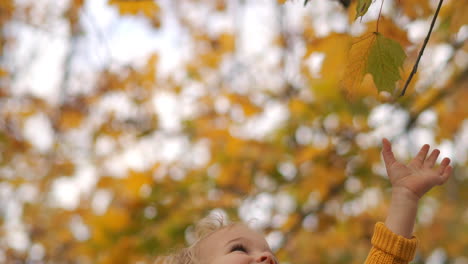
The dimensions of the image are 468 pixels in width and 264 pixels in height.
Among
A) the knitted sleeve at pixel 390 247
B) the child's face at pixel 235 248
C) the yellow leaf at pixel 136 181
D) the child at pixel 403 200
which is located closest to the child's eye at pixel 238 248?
the child's face at pixel 235 248

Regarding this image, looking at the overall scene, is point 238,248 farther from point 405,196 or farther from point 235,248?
point 405,196

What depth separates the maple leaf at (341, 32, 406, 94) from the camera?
992 mm

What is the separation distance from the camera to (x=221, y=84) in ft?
16.4

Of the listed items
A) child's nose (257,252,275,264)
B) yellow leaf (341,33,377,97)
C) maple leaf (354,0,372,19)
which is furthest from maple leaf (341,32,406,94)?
child's nose (257,252,275,264)

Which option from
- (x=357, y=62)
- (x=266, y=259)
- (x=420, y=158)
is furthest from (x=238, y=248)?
(x=357, y=62)

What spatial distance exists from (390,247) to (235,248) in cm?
43

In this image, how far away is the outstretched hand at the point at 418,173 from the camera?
1.13 metres

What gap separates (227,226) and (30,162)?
5.03m

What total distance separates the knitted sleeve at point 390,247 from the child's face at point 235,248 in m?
0.26

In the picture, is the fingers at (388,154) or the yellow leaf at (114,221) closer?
the fingers at (388,154)

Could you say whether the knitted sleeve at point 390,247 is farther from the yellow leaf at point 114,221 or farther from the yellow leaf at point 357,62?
the yellow leaf at point 114,221

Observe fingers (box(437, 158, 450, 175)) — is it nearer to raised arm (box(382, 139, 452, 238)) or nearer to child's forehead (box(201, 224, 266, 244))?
raised arm (box(382, 139, 452, 238))

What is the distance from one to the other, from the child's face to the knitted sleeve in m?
0.26

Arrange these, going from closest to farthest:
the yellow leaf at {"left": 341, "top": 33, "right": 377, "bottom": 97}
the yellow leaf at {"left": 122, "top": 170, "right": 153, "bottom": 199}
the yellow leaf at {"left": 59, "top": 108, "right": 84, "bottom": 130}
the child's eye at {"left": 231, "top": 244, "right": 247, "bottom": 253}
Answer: the yellow leaf at {"left": 341, "top": 33, "right": 377, "bottom": 97}, the child's eye at {"left": 231, "top": 244, "right": 247, "bottom": 253}, the yellow leaf at {"left": 122, "top": 170, "right": 153, "bottom": 199}, the yellow leaf at {"left": 59, "top": 108, "right": 84, "bottom": 130}
